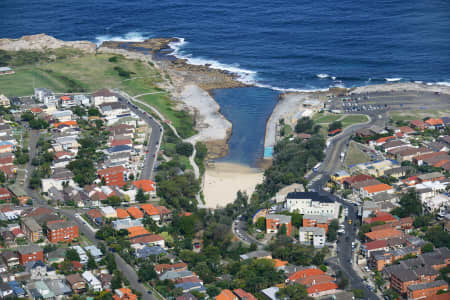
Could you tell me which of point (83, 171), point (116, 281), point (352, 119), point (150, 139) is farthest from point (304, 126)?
point (116, 281)

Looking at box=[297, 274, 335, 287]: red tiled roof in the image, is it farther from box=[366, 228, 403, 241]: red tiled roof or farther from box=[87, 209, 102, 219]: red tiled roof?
box=[87, 209, 102, 219]: red tiled roof

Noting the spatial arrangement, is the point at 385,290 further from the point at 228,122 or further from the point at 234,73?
the point at 234,73

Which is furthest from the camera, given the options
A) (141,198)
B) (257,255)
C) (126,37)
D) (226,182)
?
(126,37)

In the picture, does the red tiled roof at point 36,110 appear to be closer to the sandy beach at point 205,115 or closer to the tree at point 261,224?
the sandy beach at point 205,115

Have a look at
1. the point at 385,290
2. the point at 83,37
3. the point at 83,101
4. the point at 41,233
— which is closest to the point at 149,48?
the point at 83,37

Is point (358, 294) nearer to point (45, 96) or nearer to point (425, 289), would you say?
point (425, 289)

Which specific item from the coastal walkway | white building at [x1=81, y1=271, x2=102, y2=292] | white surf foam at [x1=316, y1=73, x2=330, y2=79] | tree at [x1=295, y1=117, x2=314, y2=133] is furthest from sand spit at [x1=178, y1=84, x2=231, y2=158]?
white building at [x1=81, y1=271, x2=102, y2=292]
